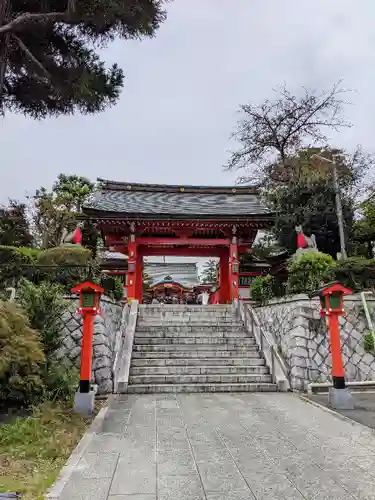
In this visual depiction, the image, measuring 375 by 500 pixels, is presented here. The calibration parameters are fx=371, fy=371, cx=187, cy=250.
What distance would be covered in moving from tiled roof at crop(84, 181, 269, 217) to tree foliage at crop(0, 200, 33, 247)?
15.4ft

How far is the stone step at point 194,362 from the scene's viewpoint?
29.7 ft

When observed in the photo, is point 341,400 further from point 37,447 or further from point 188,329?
point 188,329

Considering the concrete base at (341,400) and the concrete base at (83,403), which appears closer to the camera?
the concrete base at (83,403)

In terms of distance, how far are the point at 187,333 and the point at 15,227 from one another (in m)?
13.5

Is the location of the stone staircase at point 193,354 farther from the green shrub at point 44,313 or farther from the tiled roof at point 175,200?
the tiled roof at point 175,200

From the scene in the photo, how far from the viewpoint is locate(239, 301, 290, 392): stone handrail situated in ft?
27.3

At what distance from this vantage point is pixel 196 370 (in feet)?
28.7

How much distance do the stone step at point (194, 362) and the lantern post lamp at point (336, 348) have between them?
2.55 meters

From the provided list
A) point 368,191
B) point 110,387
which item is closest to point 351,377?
point 110,387

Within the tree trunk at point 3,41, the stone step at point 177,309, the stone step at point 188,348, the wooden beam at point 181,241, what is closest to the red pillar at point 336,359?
the stone step at point 188,348

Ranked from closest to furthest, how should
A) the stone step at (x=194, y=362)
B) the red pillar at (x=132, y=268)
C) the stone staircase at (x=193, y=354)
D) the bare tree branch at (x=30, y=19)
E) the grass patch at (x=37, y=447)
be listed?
the grass patch at (x=37, y=447)
the bare tree branch at (x=30, y=19)
the stone staircase at (x=193, y=354)
the stone step at (x=194, y=362)
the red pillar at (x=132, y=268)

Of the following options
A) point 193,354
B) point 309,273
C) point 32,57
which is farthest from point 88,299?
point 309,273

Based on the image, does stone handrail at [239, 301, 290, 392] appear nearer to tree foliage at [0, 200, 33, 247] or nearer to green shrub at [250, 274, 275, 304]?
green shrub at [250, 274, 275, 304]

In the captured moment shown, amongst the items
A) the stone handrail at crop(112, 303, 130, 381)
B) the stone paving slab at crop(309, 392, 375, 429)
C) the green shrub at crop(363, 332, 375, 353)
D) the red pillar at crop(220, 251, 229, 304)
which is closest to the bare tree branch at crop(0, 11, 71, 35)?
the stone handrail at crop(112, 303, 130, 381)
